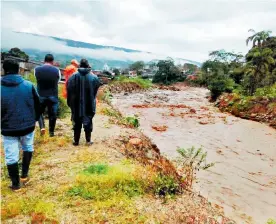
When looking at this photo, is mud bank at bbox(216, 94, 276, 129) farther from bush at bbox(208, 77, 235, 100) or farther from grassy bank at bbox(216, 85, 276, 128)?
bush at bbox(208, 77, 235, 100)

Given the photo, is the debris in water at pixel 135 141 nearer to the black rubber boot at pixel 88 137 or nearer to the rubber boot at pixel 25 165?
the black rubber boot at pixel 88 137

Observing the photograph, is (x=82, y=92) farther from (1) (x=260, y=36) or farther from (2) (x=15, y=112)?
(1) (x=260, y=36)

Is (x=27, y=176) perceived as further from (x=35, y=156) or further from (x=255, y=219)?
(x=255, y=219)

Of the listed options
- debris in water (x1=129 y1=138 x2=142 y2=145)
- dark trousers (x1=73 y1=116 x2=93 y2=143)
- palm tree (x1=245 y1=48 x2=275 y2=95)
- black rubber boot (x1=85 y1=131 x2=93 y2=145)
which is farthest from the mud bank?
dark trousers (x1=73 y1=116 x2=93 y2=143)

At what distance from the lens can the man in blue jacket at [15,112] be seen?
146 inches

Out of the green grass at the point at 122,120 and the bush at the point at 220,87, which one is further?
the bush at the point at 220,87

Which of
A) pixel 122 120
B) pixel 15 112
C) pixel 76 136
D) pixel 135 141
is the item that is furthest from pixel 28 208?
pixel 122 120

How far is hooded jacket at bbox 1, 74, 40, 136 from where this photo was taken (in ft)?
12.2

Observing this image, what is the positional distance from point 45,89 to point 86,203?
9.74ft

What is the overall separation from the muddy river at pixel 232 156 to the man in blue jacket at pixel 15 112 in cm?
339

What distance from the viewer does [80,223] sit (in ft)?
10.8

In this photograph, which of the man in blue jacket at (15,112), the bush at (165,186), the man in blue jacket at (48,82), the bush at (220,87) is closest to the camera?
the man in blue jacket at (15,112)

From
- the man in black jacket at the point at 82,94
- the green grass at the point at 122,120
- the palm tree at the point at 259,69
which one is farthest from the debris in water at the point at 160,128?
the palm tree at the point at 259,69

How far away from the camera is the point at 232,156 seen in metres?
9.23
